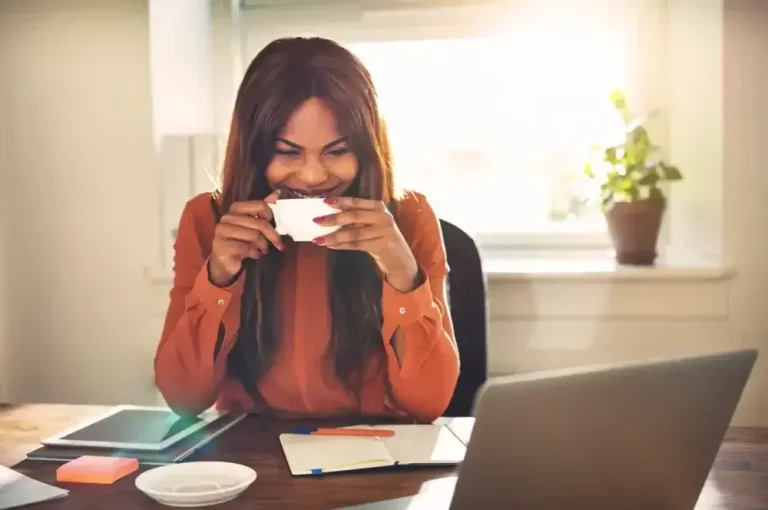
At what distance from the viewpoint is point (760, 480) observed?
3.46 feet

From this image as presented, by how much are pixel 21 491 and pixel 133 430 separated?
0.24 metres

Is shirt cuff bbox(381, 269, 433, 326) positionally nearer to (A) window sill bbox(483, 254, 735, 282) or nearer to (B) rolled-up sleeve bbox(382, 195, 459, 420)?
(B) rolled-up sleeve bbox(382, 195, 459, 420)

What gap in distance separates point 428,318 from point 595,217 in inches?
38.9

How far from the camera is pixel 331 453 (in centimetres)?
111

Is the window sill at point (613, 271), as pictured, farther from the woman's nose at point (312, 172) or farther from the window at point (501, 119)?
the woman's nose at point (312, 172)

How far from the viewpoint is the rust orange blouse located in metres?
1.38

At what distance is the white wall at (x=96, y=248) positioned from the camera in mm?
1945

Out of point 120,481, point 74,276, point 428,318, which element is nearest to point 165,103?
point 74,276

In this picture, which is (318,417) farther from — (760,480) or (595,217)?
(595,217)

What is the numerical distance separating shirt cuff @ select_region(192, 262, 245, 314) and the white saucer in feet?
1.19

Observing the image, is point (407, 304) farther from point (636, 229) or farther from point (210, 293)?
point (636, 229)

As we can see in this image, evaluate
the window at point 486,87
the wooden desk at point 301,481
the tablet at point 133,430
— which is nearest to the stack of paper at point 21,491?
the wooden desk at point 301,481

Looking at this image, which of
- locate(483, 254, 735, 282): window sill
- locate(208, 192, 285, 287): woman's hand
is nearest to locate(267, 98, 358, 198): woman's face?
locate(208, 192, 285, 287): woman's hand

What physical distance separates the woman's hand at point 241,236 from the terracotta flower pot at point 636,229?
93cm
